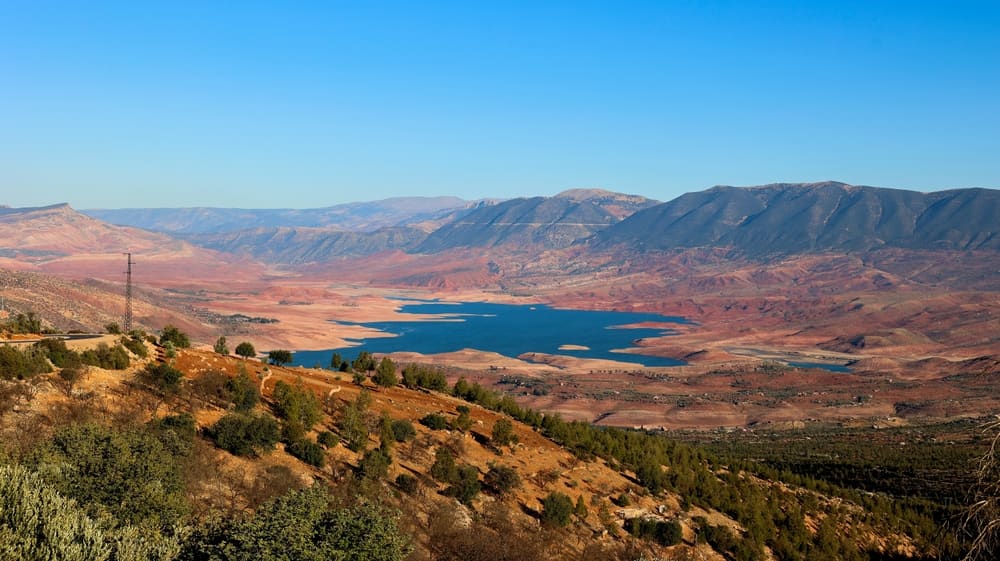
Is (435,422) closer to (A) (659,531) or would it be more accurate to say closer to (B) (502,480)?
(B) (502,480)

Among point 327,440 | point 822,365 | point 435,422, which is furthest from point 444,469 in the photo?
point 822,365

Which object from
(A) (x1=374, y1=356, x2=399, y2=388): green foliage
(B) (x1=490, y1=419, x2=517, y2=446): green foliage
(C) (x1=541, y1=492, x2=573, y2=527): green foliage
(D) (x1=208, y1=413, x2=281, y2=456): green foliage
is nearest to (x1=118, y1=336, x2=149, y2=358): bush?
(D) (x1=208, y1=413, x2=281, y2=456): green foliage

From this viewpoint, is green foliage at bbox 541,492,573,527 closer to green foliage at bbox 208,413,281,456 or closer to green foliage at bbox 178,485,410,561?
green foliage at bbox 208,413,281,456

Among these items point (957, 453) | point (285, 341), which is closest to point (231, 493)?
point (957, 453)

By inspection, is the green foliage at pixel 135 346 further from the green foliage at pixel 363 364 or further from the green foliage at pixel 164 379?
the green foliage at pixel 363 364

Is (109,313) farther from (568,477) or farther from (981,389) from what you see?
(981,389)
